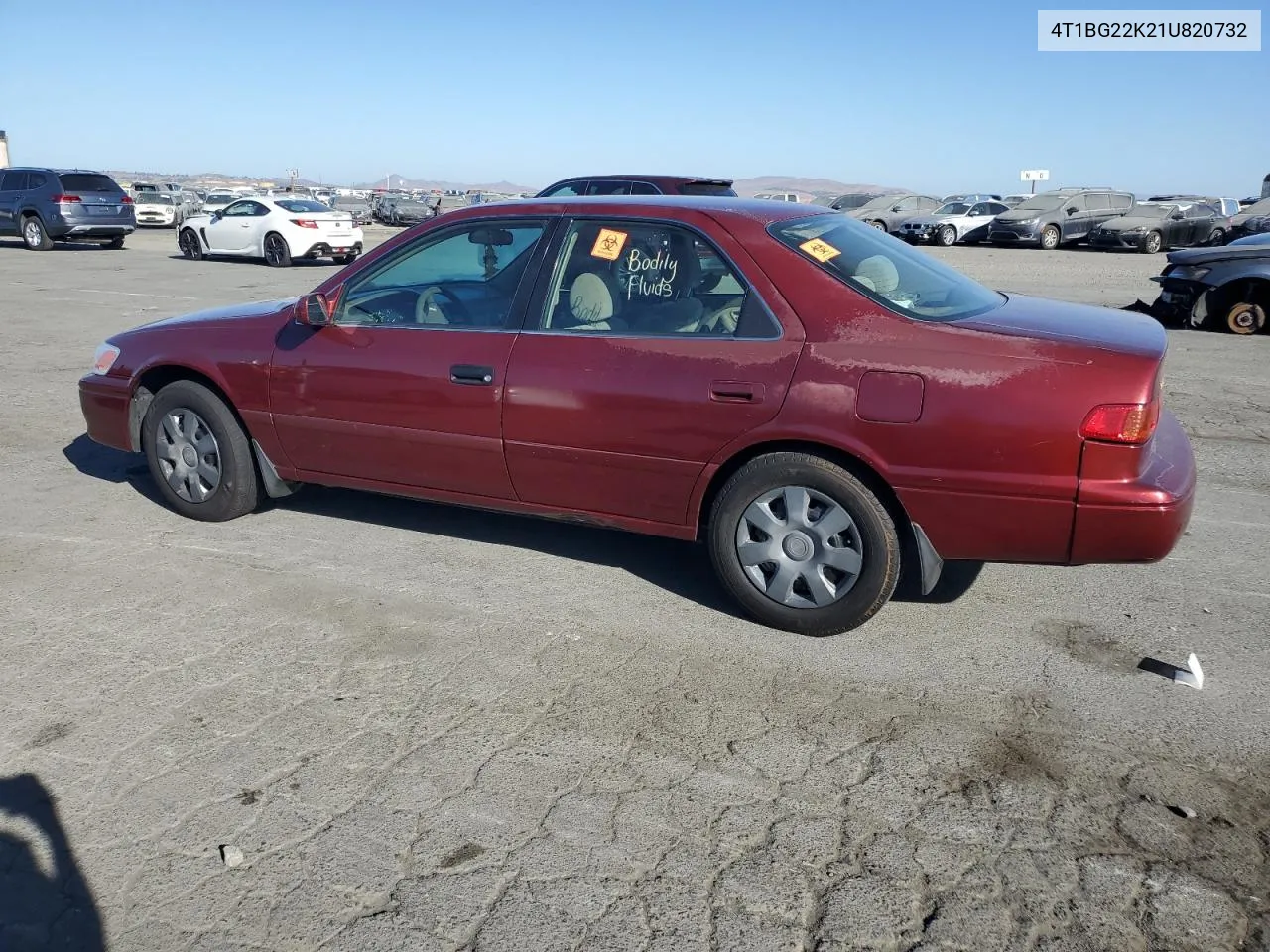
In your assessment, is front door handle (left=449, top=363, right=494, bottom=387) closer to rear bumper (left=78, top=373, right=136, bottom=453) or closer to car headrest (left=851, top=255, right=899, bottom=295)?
car headrest (left=851, top=255, right=899, bottom=295)

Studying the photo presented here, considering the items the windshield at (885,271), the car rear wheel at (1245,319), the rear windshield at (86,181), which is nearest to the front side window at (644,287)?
the windshield at (885,271)

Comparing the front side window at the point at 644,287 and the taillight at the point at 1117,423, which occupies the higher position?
the front side window at the point at 644,287

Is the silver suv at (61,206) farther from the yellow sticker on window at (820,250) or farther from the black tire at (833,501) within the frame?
the black tire at (833,501)

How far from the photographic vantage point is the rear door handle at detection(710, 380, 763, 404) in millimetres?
4020

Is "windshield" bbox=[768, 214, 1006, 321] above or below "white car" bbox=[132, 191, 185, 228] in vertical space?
below

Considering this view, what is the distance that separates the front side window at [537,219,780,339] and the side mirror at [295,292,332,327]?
3.65 ft

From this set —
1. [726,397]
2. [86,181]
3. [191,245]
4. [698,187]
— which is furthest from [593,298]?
[86,181]

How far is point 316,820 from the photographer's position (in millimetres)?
2996

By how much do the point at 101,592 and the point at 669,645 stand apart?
8.16ft

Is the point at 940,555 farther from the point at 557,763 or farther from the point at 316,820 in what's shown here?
the point at 316,820

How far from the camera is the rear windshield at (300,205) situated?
21.6 metres

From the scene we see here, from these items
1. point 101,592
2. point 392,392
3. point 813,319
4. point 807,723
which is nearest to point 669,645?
point 807,723

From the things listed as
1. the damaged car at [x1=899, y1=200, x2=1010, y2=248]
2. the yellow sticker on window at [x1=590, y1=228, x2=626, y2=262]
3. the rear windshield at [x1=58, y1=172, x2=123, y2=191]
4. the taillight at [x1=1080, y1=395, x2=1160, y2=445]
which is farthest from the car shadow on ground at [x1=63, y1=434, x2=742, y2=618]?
the damaged car at [x1=899, y1=200, x2=1010, y2=248]

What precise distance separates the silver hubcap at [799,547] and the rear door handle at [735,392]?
0.36m
